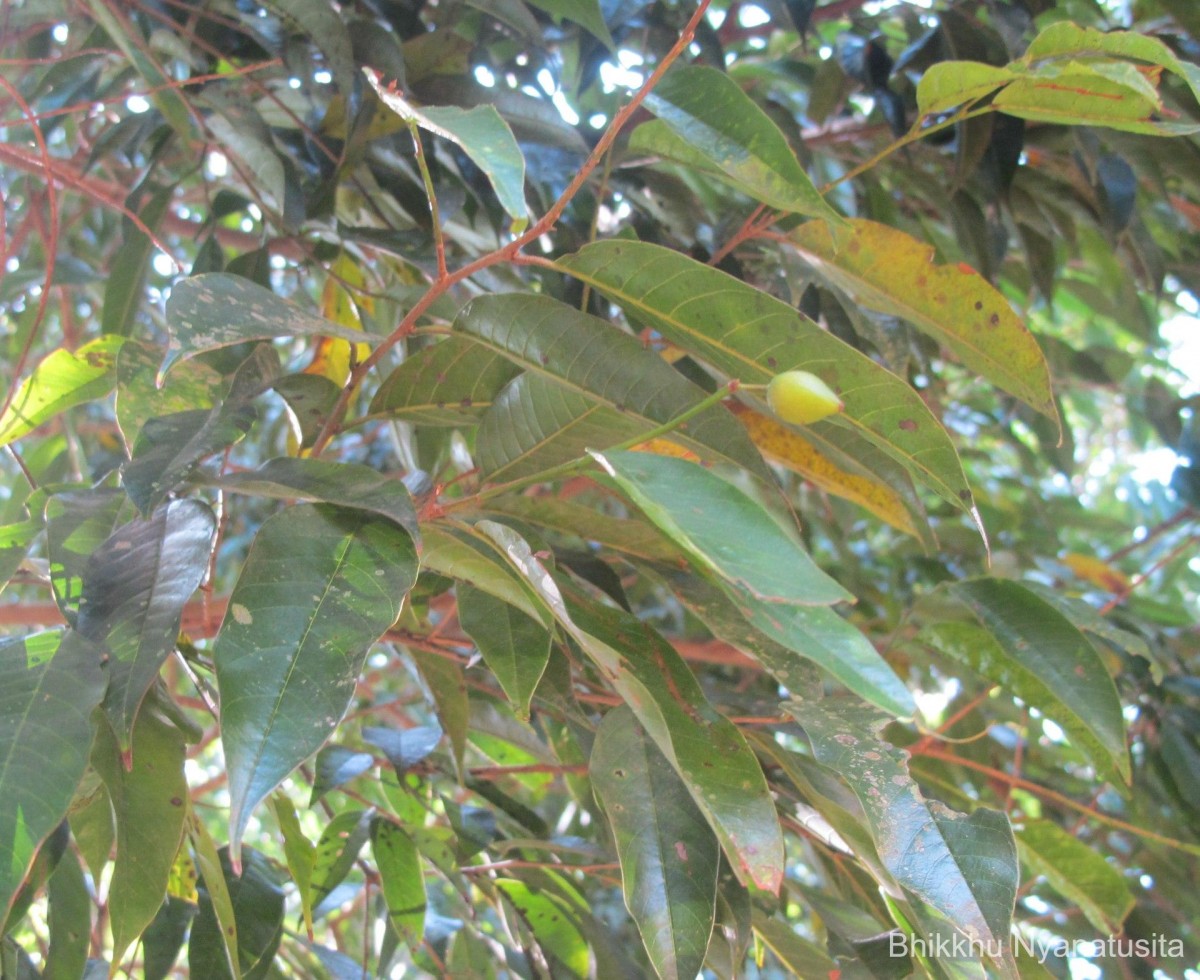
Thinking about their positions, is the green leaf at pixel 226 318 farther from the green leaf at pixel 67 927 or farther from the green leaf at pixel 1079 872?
the green leaf at pixel 1079 872

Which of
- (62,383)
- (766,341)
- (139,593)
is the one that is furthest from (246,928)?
(766,341)

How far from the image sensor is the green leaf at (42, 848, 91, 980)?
0.66 meters

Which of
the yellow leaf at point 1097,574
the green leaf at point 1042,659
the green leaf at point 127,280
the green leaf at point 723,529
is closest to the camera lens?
the green leaf at point 723,529

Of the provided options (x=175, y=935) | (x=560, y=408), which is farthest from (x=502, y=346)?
(x=175, y=935)

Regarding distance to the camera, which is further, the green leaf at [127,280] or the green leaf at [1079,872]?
the green leaf at [127,280]

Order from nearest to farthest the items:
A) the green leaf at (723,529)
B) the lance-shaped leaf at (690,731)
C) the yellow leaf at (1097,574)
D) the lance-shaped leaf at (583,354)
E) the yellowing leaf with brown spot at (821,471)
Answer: the green leaf at (723,529) < the lance-shaped leaf at (690,731) < the lance-shaped leaf at (583,354) < the yellowing leaf with brown spot at (821,471) < the yellow leaf at (1097,574)

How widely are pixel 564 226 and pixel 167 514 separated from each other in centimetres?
48

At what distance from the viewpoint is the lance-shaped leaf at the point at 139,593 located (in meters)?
0.49

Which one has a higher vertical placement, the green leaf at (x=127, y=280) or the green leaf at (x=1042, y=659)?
the green leaf at (x=127, y=280)

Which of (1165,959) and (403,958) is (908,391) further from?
(403,958)

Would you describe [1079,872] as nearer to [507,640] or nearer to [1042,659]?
[1042,659]

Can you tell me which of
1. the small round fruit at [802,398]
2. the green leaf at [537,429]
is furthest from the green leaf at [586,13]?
the small round fruit at [802,398]

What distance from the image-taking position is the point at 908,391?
23.4 inches

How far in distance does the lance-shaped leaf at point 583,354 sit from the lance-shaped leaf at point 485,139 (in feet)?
0.40
